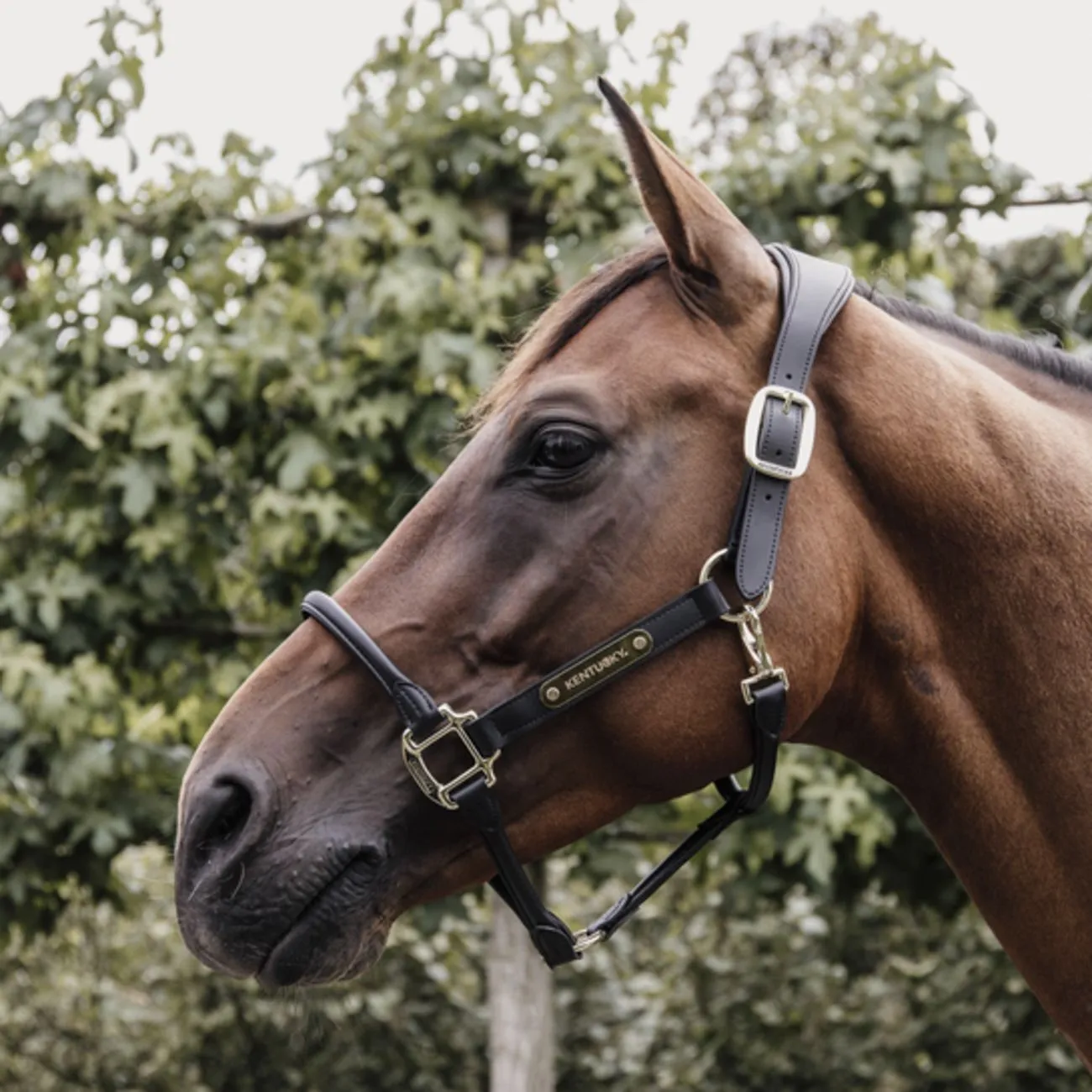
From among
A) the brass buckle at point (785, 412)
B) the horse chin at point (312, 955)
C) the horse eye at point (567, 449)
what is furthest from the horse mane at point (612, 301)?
the horse chin at point (312, 955)

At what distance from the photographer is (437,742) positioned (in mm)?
1789

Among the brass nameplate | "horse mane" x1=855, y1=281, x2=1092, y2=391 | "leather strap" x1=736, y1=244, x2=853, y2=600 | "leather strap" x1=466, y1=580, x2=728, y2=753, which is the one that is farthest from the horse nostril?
"horse mane" x1=855, y1=281, x2=1092, y2=391

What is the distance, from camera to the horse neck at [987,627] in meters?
1.79

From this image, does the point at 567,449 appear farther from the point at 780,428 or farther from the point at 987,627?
the point at 987,627

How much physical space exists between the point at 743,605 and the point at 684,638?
0.08 m

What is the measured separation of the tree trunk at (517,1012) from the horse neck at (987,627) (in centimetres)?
232

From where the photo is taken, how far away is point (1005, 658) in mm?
1807

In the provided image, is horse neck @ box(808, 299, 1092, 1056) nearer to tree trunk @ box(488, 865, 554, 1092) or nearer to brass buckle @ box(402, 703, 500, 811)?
brass buckle @ box(402, 703, 500, 811)

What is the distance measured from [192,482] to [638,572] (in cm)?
253

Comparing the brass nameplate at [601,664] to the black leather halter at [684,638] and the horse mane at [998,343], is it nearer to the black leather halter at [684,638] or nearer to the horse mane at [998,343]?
the black leather halter at [684,638]

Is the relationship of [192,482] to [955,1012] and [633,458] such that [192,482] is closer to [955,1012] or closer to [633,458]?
[633,458]

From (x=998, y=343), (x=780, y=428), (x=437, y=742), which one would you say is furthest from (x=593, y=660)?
(x=998, y=343)

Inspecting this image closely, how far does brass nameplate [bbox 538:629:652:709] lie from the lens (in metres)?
1.78

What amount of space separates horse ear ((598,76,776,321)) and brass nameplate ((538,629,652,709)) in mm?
440
